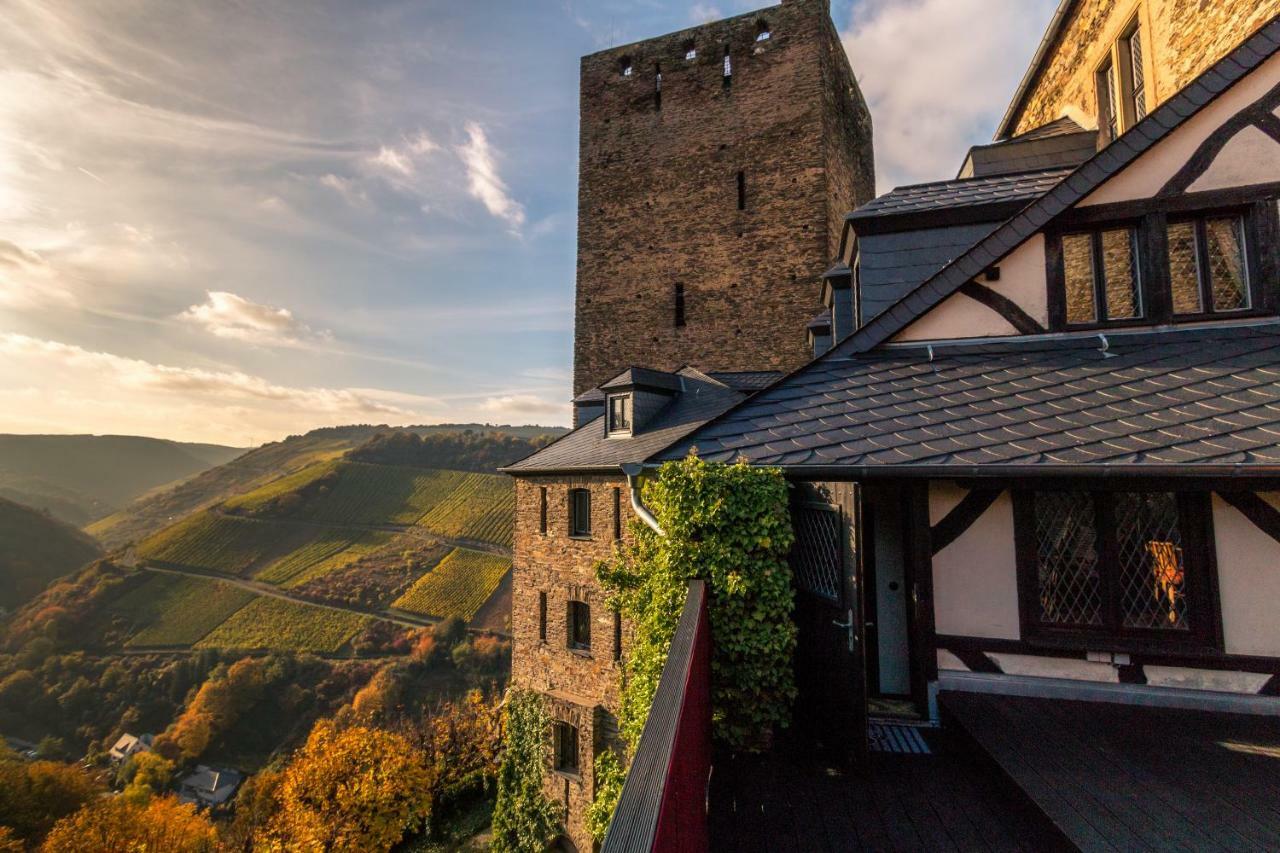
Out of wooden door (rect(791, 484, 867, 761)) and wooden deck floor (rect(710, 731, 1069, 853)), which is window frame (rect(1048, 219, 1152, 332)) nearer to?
wooden door (rect(791, 484, 867, 761))

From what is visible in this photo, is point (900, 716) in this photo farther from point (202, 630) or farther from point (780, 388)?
point (202, 630)

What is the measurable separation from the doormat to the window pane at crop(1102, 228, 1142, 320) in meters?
3.69

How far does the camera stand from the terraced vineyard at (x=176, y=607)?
57.8 meters

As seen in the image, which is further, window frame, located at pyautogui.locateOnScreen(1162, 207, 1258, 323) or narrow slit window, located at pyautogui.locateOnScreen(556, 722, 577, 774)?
narrow slit window, located at pyautogui.locateOnScreen(556, 722, 577, 774)

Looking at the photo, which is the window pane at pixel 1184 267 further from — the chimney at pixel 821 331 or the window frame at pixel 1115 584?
the chimney at pixel 821 331

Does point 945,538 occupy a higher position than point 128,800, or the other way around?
point 945,538

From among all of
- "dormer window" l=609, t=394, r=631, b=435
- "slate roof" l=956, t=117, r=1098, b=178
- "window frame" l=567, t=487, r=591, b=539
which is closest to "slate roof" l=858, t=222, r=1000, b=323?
"slate roof" l=956, t=117, r=1098, b=178

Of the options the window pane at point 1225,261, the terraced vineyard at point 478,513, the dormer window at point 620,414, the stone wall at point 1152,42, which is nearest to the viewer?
the window pane at point 1225,261

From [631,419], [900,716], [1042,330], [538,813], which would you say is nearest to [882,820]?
[900,716]

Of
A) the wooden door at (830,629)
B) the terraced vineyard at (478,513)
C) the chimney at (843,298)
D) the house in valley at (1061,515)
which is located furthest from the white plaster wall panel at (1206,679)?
the terraced vineyard at (478,513)

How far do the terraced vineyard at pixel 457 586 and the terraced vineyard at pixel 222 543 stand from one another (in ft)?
85.9

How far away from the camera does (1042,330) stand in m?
4.70

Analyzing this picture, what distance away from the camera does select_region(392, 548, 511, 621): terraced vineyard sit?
5606 cm

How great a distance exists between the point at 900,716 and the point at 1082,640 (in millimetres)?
1339
